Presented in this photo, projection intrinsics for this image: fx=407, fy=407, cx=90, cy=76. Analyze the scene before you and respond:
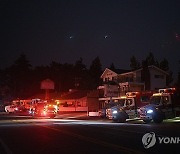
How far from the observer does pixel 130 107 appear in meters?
40.0

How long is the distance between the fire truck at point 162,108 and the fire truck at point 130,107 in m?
3.07

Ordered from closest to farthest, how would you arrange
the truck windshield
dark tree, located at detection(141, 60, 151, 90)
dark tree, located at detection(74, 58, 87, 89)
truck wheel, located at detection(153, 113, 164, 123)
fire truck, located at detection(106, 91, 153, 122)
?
truck wheel, located at detection(153, 113, 164, 123) < the truck windshield < fire truck, located at detection(106, 91, 153, 122) < dark tree, located at detection(141, 60, 151, 90) < dark tree, located at detection(74, 58, 87, 89)

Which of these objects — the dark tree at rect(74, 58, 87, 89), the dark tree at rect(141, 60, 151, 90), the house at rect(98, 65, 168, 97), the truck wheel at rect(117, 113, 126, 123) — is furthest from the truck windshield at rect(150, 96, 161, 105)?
the dark tree at rect(74, 58, 87, 89)

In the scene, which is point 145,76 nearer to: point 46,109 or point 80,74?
point 46,109

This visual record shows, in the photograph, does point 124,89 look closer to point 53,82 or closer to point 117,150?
point 53,82

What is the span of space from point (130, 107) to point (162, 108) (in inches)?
209

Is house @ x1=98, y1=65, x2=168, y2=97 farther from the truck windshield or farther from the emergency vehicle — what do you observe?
the truck windshield

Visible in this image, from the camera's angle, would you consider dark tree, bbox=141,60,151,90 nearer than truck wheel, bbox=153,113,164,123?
No

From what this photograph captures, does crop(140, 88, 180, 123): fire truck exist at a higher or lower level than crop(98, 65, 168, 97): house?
lower

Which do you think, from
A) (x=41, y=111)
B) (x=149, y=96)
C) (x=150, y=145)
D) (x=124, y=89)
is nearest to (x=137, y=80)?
(x=124, y=89)

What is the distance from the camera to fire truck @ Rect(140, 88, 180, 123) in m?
35.0

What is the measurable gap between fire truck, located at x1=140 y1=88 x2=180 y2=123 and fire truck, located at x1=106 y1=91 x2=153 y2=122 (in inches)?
121

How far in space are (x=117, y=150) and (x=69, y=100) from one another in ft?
212

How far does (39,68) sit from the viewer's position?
11906cm
